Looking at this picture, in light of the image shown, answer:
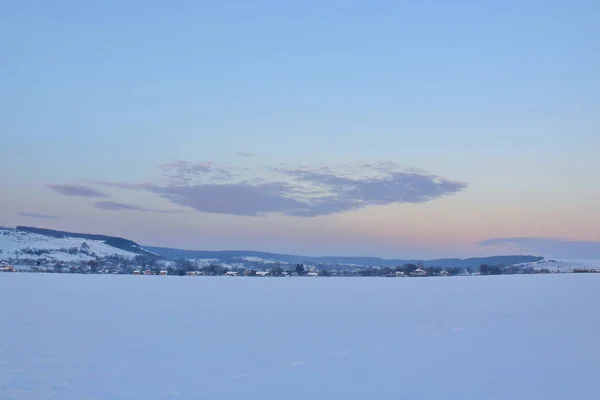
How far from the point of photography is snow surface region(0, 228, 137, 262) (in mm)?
161375

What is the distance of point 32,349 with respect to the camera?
12.9 metres

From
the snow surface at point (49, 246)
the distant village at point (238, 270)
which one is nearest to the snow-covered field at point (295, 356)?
the distant village at point (238, 270)

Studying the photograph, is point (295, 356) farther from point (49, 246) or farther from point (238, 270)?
point (49, 246)

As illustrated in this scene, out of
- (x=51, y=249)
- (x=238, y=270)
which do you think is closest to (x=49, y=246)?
(x=51, y=249)

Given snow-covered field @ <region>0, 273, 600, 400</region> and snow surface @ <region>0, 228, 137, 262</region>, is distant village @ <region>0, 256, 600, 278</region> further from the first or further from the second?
snow-covered field @ <region>0, 273, 600, 400</region>

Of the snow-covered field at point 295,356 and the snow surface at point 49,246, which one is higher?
the snow surface at point 49,246

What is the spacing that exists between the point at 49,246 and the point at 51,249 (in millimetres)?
4590

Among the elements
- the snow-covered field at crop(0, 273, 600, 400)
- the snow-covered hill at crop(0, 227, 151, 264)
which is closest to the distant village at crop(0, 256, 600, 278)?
the snow-covered hill at crop(0, 227, 151, 264)

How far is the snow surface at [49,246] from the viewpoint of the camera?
529ft

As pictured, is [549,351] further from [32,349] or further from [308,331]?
[32,349]

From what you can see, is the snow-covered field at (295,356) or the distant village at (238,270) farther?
the distant village at (238,270)

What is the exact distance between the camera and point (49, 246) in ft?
568

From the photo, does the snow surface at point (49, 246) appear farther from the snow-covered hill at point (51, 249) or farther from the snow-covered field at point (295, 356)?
the snow-covered field at point (295, 356)

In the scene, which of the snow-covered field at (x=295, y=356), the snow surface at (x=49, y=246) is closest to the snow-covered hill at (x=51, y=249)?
the snow surface at (x=49, y=246)
